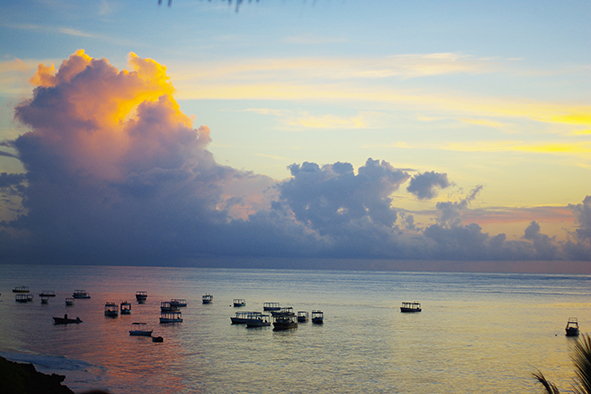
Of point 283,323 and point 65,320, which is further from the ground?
point 65,320

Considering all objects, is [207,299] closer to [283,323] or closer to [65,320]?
[65,320]

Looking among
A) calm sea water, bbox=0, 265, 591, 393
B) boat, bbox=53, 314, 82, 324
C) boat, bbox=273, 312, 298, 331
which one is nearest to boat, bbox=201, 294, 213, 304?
calm sea water, bbox=0, 265, 591, 393

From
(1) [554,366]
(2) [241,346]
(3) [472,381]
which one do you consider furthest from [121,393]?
(1) [554,366]

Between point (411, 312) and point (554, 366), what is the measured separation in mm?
60788

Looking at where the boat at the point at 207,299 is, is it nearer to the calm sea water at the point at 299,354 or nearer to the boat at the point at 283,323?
the calm sea water at the point at 299,354

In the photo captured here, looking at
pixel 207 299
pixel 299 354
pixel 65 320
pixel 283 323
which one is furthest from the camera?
pixel 207 299

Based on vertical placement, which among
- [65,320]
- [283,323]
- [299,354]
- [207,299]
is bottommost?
[207,299]

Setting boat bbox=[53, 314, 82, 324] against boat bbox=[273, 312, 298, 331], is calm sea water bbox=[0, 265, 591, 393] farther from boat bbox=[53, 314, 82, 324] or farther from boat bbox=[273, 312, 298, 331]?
boat bbox=[53, 314, 82, 324]

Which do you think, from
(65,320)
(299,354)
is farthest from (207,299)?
(299,354)

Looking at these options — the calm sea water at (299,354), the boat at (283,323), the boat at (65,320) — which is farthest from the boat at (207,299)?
the boat at (283,323)

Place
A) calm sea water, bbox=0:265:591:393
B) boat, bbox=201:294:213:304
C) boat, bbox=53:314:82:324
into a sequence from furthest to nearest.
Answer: boat, bbox=201:294:213:304, boat, bbox=53:314:82:324, calm sea water, bbox=0:265:591:393

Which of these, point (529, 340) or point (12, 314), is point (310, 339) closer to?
point (529, 340)

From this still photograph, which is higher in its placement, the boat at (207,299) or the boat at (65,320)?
the boat at (65,320)

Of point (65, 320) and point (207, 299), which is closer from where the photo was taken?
point (65, 320)
